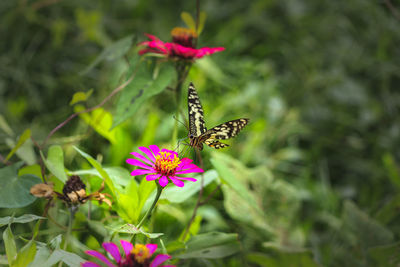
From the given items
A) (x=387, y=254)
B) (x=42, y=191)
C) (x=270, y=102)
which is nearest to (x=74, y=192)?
(x=42, y=191)

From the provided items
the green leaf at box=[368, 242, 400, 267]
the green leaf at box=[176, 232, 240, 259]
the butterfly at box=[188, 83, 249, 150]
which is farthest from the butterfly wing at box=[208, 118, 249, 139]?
the green leaf at box=[368, 242, 400, 267]

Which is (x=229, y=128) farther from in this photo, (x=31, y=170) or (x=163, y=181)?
(x=31, y=170)

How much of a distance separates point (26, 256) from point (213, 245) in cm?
16

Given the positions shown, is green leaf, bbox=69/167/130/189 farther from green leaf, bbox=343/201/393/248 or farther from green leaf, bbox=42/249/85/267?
green leaf, bbox=343/201/393/248

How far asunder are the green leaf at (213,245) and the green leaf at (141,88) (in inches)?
5.3

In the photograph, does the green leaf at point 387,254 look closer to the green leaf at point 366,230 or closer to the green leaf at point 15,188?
the green leaf at point 366,230

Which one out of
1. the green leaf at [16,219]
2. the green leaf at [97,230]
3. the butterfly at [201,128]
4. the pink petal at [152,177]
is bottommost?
the green leaf at [97,230]

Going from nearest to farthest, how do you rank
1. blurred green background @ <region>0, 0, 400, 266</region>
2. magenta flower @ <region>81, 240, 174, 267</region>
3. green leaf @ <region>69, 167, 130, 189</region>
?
magenta flower @ <region>81, 240, 174, 267</region>, green leaf @ <region>69, 167, 130, 189</region>, blurred green background @ <region>0, 0, 400, 266</region>

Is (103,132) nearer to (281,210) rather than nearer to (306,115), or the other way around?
(281,210)

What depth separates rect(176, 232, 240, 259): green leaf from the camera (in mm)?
319

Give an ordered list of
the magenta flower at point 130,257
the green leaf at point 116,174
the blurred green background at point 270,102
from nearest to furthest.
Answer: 1. the magenta flower at point 130,257
2. the green leaf at point 116,174
3. the blurred green background at point 270,102

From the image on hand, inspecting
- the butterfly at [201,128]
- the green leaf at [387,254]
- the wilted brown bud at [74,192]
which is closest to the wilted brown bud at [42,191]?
the wilted brown bud at [74,192]

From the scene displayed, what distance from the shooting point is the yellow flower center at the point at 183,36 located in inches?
13.7

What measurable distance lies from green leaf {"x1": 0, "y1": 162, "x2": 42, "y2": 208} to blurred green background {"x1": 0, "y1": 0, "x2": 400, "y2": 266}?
0.09 metres
